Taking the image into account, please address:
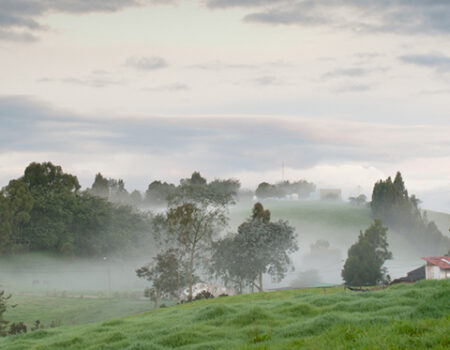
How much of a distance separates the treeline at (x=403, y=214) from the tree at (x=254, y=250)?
2713 inches

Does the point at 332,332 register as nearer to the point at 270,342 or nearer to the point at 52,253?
the point at 270,342

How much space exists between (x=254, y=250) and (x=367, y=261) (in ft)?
51.1

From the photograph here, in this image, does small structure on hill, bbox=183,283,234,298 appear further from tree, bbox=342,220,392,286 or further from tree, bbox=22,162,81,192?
tree, bbox=22,162,81,192

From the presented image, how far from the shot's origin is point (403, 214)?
141 metres

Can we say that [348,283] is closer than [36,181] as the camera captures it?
Yes

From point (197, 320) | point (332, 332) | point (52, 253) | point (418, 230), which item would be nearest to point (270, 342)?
point (332, 332)

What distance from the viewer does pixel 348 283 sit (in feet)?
232

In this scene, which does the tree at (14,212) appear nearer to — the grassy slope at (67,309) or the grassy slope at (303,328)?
the grassy slope at (67,309)

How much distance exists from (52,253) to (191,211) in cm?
4837

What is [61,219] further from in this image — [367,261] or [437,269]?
[437,269]

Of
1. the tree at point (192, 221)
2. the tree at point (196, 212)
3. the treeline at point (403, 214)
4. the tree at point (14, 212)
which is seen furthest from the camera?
the treeline at point (403, 214)

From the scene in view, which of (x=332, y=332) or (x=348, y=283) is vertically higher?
(x=332, y=332)

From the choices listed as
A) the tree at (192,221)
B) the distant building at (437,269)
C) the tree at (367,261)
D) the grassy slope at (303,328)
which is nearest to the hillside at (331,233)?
the tree at (367,261)

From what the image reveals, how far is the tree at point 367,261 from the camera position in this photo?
230 feet
